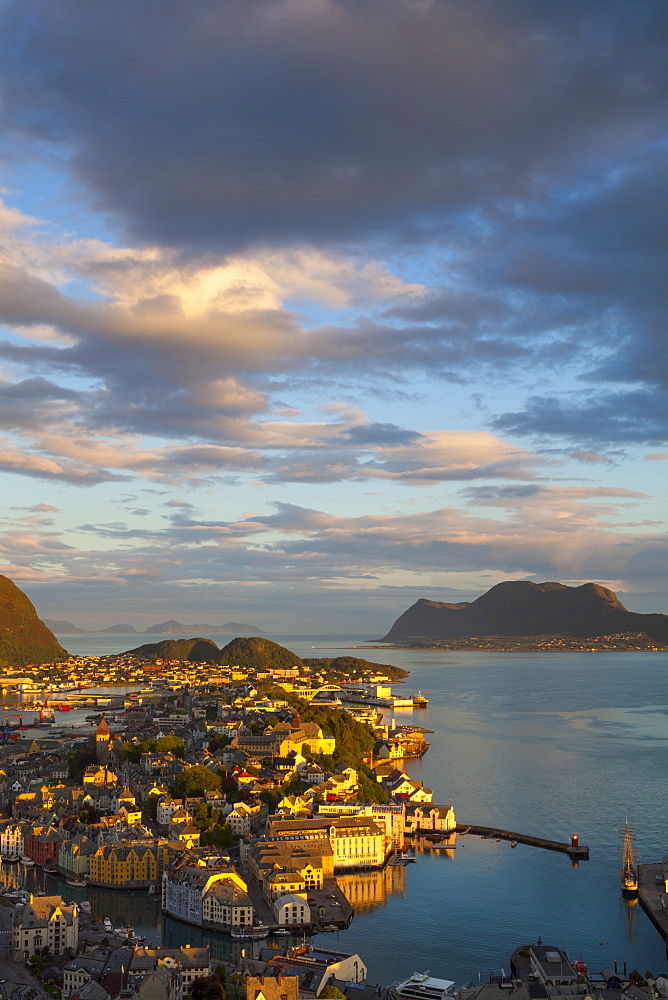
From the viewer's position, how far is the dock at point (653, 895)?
659 inches

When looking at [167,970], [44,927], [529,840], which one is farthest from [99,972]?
[529,840]

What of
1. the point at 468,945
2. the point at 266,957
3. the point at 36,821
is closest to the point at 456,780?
the point at 36,821

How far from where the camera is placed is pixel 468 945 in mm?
15711

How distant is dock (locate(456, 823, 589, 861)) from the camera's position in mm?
20859

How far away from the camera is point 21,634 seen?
98125 millimetres

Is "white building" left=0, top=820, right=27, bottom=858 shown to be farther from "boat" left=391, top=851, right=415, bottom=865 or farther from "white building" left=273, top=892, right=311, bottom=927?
"boat" left=391, top=851, right=415, bottom=865

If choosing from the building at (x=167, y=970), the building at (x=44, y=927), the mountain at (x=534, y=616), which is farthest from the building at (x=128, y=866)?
the mountain at (x=534, y=616)

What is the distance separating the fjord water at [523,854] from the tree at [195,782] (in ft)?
19.5

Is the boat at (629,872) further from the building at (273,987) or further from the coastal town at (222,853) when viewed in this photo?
the building at (273,987)

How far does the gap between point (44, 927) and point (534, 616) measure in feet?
539

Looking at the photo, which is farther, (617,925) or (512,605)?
(512,605)

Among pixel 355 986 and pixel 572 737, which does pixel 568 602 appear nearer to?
pixel 572 737

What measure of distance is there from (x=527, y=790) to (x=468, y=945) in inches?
481

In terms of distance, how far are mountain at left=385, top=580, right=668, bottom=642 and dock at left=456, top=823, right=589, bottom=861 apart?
130 meters
